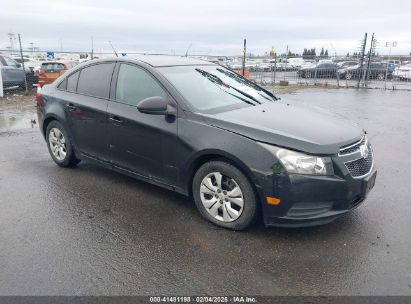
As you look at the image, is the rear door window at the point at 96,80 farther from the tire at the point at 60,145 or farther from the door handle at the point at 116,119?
the tire at the point at 60,145

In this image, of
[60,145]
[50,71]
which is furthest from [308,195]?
[50,71]

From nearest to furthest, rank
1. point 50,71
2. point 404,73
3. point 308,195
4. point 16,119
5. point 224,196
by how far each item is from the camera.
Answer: point 308,195, point 224,196, point 16,119, point 50,71, point 404,73

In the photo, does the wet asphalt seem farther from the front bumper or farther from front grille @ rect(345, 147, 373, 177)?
front grille @ rect(345, 147, 373, 177)

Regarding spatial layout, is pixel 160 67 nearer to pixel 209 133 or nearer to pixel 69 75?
pixel 209 133

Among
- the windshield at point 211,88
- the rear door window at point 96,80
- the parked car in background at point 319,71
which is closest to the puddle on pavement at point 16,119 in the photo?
the rear door window at point 96,80

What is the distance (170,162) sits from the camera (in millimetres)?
4016

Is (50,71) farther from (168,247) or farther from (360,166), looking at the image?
(360,166)

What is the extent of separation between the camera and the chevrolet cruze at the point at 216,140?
3.33 m

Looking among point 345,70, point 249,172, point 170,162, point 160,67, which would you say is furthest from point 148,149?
point 345,70

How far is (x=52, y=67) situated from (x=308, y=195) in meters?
15.3

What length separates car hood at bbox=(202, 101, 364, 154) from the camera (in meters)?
3.36

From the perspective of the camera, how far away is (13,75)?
1521 cm

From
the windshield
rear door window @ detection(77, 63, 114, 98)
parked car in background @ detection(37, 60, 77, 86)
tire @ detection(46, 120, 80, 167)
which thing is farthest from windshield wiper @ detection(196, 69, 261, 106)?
parked car in background @ detection(37, 60, 77, 86)

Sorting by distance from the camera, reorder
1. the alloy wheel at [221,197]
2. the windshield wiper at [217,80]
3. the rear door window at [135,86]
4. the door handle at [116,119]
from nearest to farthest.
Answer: the alloy wheel at [221,197]
the rear door window at [135,86]
the door handle at [116,119]
the windshield wiper at [217,80]
